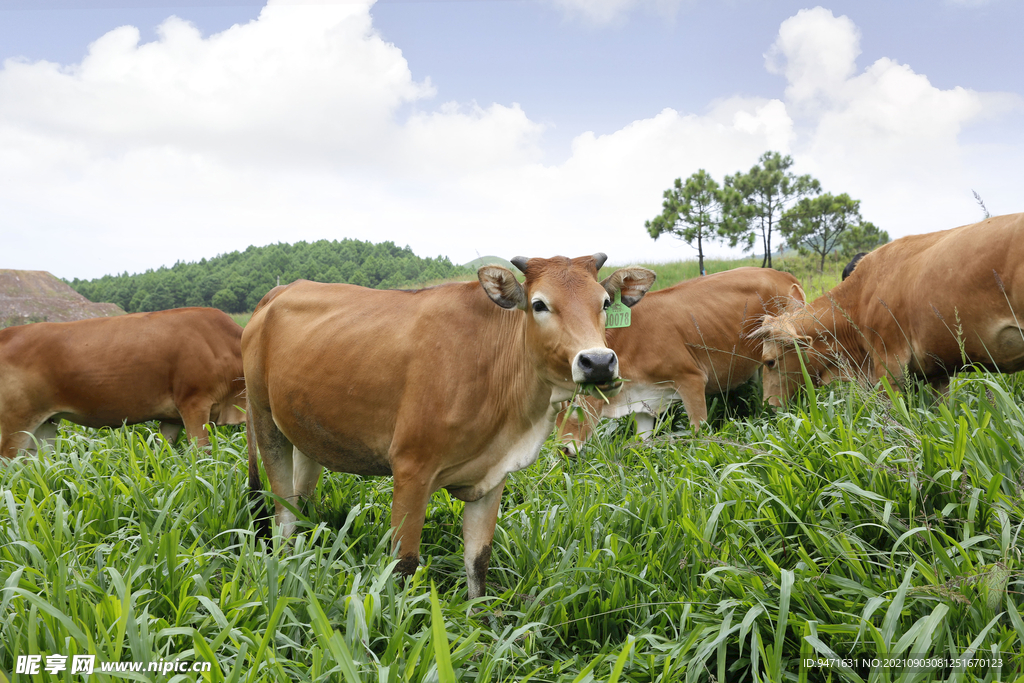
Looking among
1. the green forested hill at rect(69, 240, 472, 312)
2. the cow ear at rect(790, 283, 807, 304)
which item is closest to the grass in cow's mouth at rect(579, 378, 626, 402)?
the cow ear at rect(790, 283, 807, 304)

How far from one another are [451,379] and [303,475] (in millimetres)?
1757

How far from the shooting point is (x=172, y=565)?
2896 millimetres

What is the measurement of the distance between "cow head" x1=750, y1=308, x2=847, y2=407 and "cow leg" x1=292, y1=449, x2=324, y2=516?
4.42 meters

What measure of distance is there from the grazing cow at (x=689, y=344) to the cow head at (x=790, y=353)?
13.4 inches

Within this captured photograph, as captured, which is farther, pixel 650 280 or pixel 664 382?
pixel 664 382

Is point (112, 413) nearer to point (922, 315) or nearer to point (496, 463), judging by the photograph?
point (496, 463)

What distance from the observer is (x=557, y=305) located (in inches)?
121

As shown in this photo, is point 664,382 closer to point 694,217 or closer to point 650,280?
point 650,280

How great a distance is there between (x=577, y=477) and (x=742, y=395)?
388 cm

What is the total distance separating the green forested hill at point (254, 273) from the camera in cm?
1992

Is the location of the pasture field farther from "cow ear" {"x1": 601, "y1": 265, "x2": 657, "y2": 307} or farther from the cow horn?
the cow horn

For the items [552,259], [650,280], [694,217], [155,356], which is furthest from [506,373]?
[694,217]

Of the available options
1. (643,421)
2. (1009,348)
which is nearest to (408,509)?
(643,421)

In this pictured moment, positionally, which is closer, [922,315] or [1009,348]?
[1009,348]
